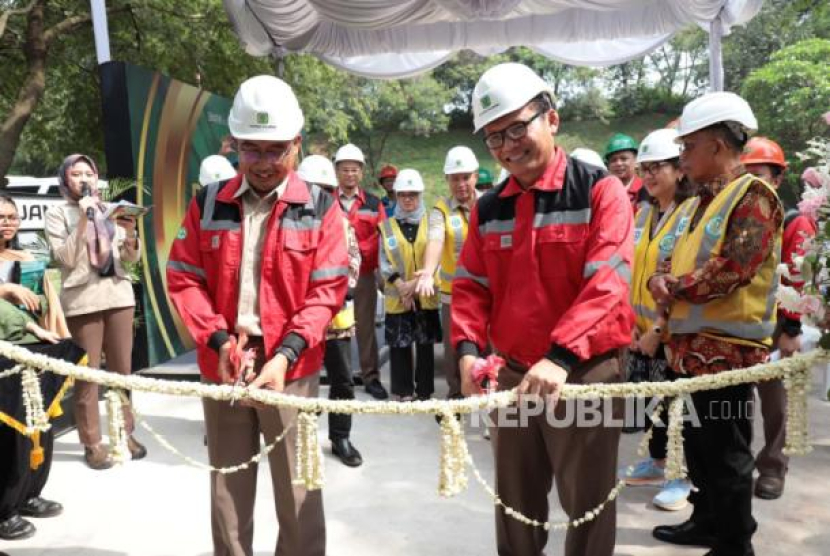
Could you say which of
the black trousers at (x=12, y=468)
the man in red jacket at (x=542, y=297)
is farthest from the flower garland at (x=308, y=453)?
the black trousers at (x=12, y=468)

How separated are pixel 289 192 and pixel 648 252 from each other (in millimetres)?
2093

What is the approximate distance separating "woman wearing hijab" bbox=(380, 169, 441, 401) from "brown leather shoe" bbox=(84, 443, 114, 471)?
86.7 inches

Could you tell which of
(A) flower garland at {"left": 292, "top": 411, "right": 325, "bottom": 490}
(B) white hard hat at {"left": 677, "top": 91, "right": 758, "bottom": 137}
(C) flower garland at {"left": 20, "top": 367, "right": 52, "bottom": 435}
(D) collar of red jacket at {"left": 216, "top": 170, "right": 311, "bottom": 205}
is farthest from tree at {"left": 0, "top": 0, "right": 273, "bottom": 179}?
(A) flower garland at {"left": 292, "top": 411, "right": 325, "bottom": 490}

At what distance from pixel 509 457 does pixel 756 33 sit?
30.1 metres

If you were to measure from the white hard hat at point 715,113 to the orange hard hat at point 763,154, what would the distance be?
100 centimetres

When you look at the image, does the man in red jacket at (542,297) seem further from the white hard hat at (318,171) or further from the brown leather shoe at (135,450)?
the brown leather shoe at (135,450)

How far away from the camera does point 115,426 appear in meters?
2.40

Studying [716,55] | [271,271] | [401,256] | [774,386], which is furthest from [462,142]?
[271,271]

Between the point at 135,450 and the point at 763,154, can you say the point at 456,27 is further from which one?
the point at 135,450

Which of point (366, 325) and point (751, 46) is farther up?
point (751, 46)

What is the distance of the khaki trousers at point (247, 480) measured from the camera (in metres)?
2.54

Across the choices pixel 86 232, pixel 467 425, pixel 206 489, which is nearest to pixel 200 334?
pixel 206 489

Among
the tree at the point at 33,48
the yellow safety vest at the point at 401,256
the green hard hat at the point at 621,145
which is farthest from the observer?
the tree at the point at 33,48

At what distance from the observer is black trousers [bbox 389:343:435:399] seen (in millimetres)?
5582
